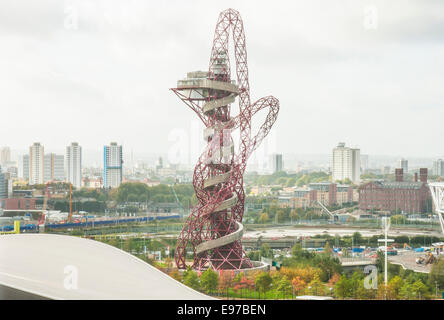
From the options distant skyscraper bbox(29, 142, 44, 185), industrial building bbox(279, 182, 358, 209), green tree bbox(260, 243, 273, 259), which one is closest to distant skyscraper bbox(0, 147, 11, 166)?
distant skyscraper bbox(29, 142, 44, 185)

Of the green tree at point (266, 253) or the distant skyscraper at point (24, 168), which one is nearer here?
the green tree at point (266, 253)

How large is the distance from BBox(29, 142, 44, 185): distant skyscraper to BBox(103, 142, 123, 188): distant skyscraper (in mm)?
3500

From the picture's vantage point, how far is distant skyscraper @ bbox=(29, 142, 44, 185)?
97.5 feet

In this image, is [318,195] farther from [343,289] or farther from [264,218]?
[343,289]

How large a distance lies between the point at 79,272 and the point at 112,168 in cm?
1941

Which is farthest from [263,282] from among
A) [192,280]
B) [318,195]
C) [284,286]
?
[318,195]

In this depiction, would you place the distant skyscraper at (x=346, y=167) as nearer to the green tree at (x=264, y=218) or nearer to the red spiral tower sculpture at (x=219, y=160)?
the green tree at (x=264, y=218)

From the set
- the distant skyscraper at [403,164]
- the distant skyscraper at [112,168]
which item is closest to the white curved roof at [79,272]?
the distant skyscraper at [112,168]

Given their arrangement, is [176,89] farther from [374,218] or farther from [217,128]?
[374,218]

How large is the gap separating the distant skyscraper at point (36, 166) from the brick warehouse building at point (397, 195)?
1362cm

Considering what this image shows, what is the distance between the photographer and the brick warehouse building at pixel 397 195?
88.3ft

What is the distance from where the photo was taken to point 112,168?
27.9 meters
